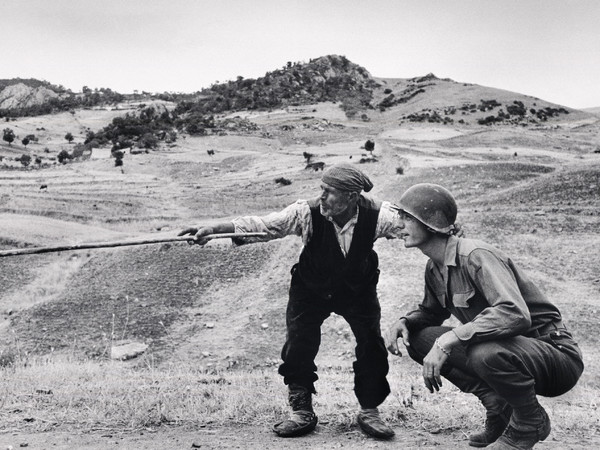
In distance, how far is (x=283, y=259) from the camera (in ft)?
42.3

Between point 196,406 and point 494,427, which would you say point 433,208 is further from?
point 196,406

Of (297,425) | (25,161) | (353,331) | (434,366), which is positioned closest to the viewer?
(434,366)

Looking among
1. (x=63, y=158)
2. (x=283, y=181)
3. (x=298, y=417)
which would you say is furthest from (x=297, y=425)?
(x=63, y=158)

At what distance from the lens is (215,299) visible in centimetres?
1191

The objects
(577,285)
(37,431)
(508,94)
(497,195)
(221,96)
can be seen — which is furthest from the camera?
(221,96)

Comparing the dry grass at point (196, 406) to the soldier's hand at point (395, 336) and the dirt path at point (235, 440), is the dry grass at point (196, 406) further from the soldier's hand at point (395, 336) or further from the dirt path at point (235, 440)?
the soldier's hand at point (395, 336)

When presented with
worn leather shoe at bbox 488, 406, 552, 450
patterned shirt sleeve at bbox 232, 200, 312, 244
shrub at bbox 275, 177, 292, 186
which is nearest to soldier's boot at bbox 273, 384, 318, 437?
patterned shirt sleeve at bbox 232, 200, 312, 244

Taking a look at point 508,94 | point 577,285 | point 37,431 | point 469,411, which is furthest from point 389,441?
point 508,94

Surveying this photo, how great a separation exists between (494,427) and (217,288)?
9.38 metres

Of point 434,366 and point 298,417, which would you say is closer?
point 434,366

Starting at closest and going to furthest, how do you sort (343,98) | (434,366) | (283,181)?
(434,366) < (283,181) < (343,98)

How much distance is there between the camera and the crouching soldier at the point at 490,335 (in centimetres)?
294

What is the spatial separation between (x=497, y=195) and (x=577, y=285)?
7045 mm

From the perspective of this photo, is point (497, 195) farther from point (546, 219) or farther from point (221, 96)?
point (221, 96)
